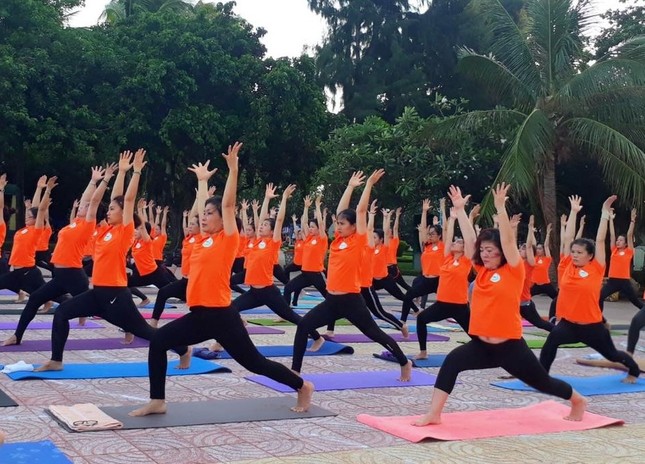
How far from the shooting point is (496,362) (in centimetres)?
598

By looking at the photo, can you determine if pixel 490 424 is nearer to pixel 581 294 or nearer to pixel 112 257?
pixel 581 294

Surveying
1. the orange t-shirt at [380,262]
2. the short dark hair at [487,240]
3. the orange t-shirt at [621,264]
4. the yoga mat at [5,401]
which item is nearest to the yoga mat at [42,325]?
the orange t-shirt at [380,262]

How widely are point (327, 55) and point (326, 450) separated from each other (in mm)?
Answer: 28882

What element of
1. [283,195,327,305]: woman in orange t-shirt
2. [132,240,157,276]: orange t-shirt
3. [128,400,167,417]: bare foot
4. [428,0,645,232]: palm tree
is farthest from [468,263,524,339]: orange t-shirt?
[428,0,645,232]: palm tree

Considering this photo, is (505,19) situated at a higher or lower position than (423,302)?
higher

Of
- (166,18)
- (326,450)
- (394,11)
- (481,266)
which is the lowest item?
(326,450)

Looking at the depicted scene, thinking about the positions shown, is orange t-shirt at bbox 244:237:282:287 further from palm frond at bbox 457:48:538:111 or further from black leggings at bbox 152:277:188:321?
palm frond at bbox 457:48:538:111

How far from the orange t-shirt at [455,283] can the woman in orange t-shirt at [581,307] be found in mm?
1134

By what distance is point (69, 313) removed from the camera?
7.56m

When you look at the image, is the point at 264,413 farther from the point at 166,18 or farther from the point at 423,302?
the point at 166,18

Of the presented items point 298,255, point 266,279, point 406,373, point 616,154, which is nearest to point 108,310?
point 266,279

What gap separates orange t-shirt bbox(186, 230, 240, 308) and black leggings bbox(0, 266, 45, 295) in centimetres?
592

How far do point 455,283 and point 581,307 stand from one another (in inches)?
59.4

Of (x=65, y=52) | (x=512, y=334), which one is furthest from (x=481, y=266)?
(x=65, y=52)
